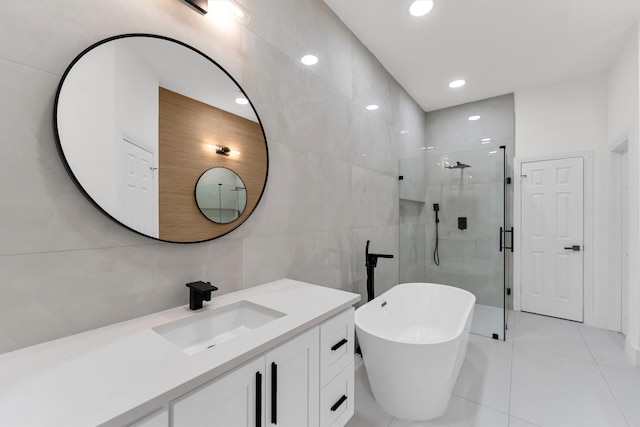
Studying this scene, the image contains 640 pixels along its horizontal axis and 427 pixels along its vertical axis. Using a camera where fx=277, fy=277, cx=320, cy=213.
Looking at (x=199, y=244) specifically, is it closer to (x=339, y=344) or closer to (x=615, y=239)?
(x=339, y=344)

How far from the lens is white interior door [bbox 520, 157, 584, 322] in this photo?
339 centimetres

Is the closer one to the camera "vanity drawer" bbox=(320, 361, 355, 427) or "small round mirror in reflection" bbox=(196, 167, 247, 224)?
"vanity drawer" bbox=(320, 361, 355, 427)

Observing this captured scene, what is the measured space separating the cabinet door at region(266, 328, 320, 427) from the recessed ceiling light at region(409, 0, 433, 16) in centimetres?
250

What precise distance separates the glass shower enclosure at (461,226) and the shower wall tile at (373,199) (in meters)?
0.29

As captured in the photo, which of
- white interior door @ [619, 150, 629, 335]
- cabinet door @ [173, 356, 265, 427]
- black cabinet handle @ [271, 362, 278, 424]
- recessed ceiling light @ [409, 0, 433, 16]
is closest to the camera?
cabinet door @ [173, 356, 265, 427]

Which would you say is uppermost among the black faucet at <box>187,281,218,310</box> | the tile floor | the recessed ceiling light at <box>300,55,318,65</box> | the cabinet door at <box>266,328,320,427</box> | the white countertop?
the recessed ceiling light at <box>300,55,318,65</box>

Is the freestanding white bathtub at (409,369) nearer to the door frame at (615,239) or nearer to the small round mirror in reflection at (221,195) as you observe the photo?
the small round mirror in reflection at (221,195)

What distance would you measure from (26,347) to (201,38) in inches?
54.8

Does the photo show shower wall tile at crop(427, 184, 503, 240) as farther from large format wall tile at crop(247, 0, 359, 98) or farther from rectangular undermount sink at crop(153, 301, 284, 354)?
rectangular undermount sink at crop(153, 301, 284, 354)

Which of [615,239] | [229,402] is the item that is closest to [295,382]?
[229,402]

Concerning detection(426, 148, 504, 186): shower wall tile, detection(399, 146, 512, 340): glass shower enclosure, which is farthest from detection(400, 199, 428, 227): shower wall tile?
detection(426, 148, 504, 186): shower wall tile

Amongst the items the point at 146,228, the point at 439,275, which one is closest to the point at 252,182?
the point at 146,228

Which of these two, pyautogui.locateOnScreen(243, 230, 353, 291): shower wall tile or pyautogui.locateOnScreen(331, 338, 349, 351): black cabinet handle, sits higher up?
pyautogui.locateOnScreen(243, 230, 353, 291): shower wall tile

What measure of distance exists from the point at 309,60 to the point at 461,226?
8.77 ft
